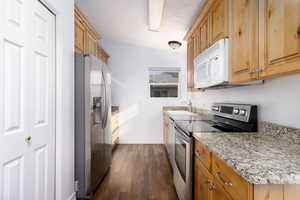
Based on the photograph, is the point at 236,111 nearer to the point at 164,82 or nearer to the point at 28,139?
the point at 28,139


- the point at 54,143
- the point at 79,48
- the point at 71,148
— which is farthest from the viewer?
the point at 79,48

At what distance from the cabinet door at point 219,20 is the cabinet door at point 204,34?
169mm

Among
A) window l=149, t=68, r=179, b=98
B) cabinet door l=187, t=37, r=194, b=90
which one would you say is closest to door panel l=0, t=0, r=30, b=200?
cabinet door l=187, t=37, r=194, b=90

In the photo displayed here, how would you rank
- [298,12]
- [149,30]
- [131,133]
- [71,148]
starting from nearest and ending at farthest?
[298,12]
[71,148]
[149,30]
[131,133]

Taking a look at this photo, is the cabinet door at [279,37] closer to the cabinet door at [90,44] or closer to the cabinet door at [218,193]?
the cabinet door at [218,193]

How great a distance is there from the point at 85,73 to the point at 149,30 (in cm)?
197

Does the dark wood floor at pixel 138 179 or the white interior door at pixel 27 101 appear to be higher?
the white interior door at pixel 27 101

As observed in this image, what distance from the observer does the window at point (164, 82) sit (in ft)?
15.7

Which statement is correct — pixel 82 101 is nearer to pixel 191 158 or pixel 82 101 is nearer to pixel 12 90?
pixel 12 90

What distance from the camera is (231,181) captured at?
35.3 inches

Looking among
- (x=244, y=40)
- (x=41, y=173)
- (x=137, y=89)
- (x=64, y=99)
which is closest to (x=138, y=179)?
(x=41, y=173)

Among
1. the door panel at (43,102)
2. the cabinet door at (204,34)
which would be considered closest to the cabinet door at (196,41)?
the cabinet door at (204,34)

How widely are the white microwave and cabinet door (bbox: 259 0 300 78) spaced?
518 millimetres

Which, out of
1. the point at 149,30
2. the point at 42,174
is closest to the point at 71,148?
the point at 42,174
